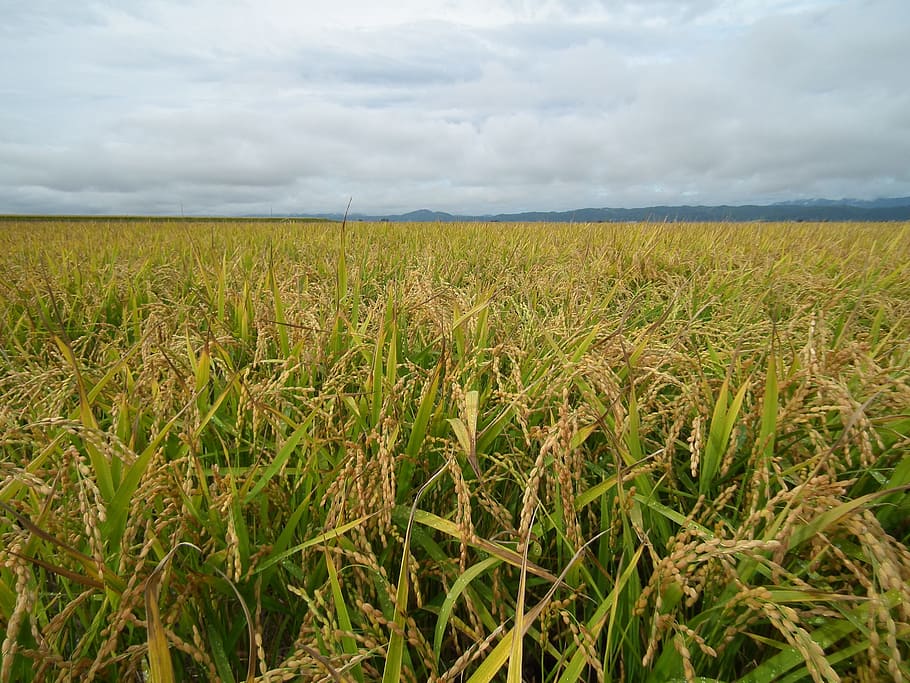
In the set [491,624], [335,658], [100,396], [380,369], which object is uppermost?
[380,369]


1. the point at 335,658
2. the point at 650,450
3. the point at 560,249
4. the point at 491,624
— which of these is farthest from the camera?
the point at 560,249

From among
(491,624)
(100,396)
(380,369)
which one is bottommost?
(491,624)

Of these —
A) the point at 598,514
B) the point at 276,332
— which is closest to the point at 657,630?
the point at 598,514

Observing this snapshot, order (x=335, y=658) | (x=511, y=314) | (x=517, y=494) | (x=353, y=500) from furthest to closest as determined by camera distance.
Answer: (x=511, y=314) → (x=517, y=494) → (x=353, y=500) → (x=335, y=658)

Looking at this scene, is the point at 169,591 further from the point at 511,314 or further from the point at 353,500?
the point at 511,314

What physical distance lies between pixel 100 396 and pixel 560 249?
4253 millimetres

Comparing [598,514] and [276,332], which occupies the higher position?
[276,332]

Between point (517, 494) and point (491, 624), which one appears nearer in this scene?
point (491, 624)

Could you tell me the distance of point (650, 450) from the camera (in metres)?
1.39

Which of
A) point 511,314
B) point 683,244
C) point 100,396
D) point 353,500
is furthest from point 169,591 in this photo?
point 683,244

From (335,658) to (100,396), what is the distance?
1.25m

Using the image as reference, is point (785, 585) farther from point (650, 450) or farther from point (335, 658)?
point (335, 658)

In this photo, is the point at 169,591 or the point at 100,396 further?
the point at 100,396

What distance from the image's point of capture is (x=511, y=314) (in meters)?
2.52
